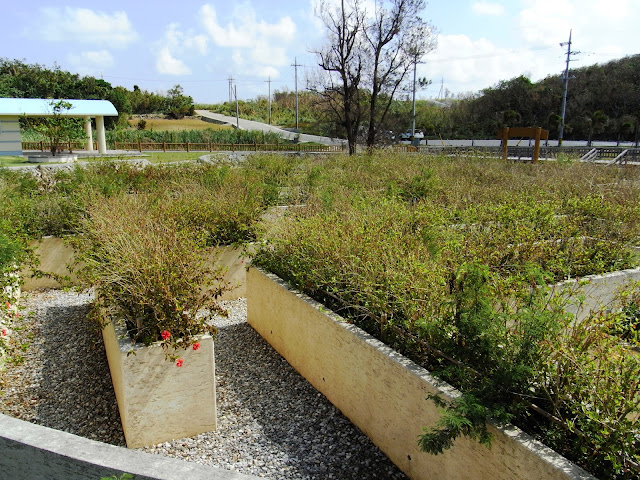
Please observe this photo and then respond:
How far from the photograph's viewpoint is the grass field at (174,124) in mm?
47625

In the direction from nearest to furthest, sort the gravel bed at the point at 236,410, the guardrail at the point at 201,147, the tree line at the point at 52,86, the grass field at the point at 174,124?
the gravel bed at the point at 236,410
the guardrail at the point at 201,147
the tree line at the point at 52,86
the grass field at the point at 174,124

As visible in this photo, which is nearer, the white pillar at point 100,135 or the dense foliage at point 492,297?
the dense foliage at point 492,297

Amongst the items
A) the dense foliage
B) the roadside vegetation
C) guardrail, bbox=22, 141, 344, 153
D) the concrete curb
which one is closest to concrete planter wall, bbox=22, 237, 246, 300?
the roadside vegetation

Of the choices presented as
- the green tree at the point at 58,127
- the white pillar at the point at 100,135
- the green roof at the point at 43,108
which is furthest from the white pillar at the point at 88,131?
the green tree at the point at 58,127

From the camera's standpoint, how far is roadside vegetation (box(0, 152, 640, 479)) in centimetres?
231

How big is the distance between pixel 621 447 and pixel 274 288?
3126mm

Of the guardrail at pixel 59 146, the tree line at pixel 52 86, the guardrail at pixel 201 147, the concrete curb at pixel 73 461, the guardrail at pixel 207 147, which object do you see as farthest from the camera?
the tree line at pixel 52 86

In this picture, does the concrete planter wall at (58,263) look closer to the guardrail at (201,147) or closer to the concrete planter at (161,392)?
the concrete planter at (161,392)

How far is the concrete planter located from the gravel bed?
4.3 inches

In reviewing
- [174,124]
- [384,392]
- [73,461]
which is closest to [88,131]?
[174,124]

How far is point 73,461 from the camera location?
221cm

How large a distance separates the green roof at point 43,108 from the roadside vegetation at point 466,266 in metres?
15.5

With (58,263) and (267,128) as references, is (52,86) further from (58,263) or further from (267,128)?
(58,263)

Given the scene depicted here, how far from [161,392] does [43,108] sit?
2417cm
